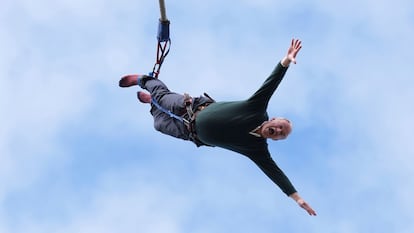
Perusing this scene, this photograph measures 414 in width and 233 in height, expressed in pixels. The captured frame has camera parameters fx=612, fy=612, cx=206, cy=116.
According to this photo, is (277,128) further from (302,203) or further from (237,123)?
(302,203)

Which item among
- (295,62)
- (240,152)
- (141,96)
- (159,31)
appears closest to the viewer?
(295,62)

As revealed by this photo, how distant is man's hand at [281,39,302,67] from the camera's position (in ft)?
34.7

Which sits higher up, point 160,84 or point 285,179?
point 160,84

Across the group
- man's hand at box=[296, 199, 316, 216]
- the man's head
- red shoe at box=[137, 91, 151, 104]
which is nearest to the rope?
red shoe at box=[137, 91, 151, 104]

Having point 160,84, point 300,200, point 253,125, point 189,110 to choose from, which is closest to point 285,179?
point 300,200

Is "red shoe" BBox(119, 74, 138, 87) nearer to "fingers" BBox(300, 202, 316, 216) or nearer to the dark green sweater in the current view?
the dark green sweater

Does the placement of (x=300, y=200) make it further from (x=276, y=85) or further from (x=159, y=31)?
(x=159, y=31)

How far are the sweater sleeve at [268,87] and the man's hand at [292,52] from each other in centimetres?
10

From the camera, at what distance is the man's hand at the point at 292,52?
1057 centimetres

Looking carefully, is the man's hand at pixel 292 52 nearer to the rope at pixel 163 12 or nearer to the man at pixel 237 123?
the man at pixel 237 123

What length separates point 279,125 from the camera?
1078 cm

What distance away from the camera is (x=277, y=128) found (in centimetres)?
1080

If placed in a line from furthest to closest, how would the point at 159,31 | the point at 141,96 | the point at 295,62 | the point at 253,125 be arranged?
the point at 141,96 → the point at 159,31 → the point at 253,125 → the point at 295,62

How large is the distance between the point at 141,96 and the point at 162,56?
1237 mm
